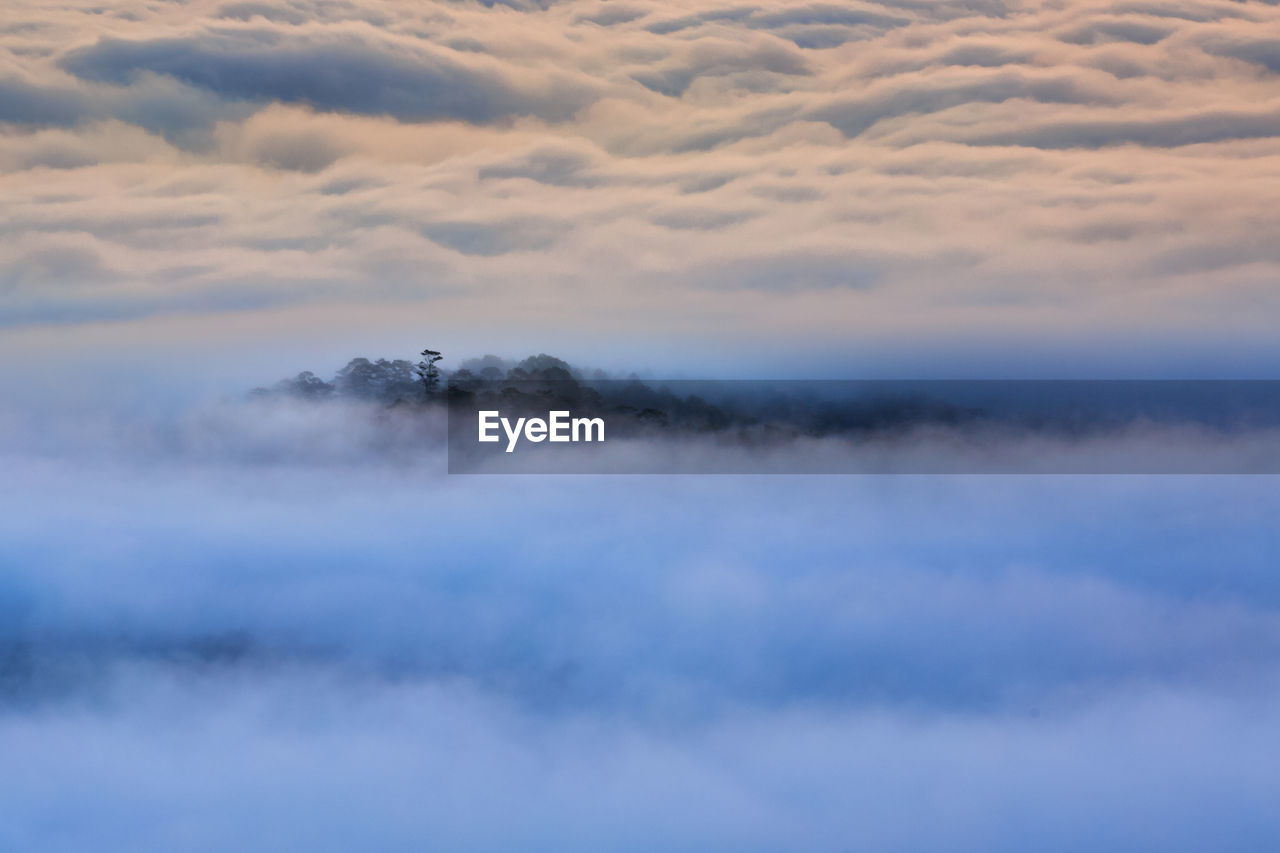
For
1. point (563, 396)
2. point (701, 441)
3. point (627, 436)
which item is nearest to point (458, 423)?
point (563, 396)

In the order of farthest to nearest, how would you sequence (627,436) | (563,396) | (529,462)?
(529,462)
(627,436)
(563,396)

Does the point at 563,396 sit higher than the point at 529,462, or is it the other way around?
the point at 563,396

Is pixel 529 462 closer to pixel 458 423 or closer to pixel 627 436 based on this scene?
pixel 627 436

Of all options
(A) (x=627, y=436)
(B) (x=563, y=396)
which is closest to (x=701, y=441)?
(A) (x=627, y=436)

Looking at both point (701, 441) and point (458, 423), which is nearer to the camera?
point (458, 423)

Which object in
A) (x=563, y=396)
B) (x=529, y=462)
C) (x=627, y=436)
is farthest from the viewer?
(x=529, y=462)

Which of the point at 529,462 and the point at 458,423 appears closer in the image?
the point at 458,423

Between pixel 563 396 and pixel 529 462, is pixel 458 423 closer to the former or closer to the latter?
pixel 563 396
